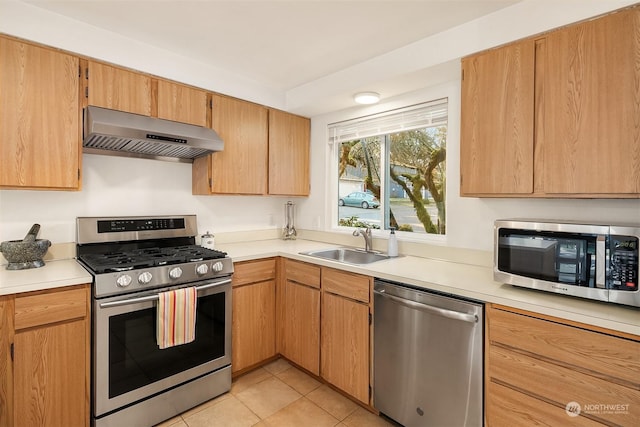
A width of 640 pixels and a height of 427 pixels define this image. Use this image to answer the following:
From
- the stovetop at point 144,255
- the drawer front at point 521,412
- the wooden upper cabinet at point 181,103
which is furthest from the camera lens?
the wooden upper cabinet at point 181,103

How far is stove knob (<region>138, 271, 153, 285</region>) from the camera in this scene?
5.93 ft

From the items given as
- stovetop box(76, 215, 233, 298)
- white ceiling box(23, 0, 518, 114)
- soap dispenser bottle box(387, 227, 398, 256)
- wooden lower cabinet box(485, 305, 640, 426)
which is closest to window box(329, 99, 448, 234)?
soap dispenser bottle box(387, 227, 398, 256)

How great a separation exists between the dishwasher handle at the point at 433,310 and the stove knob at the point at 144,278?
134 centimetres

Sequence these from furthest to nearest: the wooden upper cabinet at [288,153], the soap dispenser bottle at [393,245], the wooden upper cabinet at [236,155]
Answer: the wooden upper cabinet at [288,153], the wooden upper cabinet at [236,155], the soap dispenser bottle at [393,245]

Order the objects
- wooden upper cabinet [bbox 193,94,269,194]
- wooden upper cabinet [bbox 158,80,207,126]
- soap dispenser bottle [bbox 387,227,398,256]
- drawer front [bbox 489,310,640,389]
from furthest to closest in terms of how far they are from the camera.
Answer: wooden upper cabinet [bbox 193,94,269,194]
soap dispenser bottle [bbox 387,227,398,256]
wooden upper cabinet [bbox 158,80,207,126]
drawer front [bbox 489,310,640,389]

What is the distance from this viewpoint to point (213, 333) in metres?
2.19

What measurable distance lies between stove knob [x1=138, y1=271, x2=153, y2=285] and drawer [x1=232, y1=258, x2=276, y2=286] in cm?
62

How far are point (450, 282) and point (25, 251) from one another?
2.36 meters

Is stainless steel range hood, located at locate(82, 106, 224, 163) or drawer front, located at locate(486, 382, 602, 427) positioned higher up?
stainless steel range hood, located at locate(82, 106, 224, 163)

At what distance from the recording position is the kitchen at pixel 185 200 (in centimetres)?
173

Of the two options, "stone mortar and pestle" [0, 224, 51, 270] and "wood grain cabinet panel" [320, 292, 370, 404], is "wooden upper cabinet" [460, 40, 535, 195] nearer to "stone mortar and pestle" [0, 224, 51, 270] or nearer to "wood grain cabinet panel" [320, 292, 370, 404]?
"wood grain cabinet panel" [320, 292, 370, 404]

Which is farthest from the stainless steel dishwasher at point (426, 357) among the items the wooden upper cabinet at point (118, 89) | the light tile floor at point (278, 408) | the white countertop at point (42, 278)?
the wooden upper cabinet at point (118, 89)

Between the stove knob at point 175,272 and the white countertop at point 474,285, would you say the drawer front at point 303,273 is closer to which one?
the white countertop at point 474,285

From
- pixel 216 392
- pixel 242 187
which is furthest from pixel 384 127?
pixel 216 392
